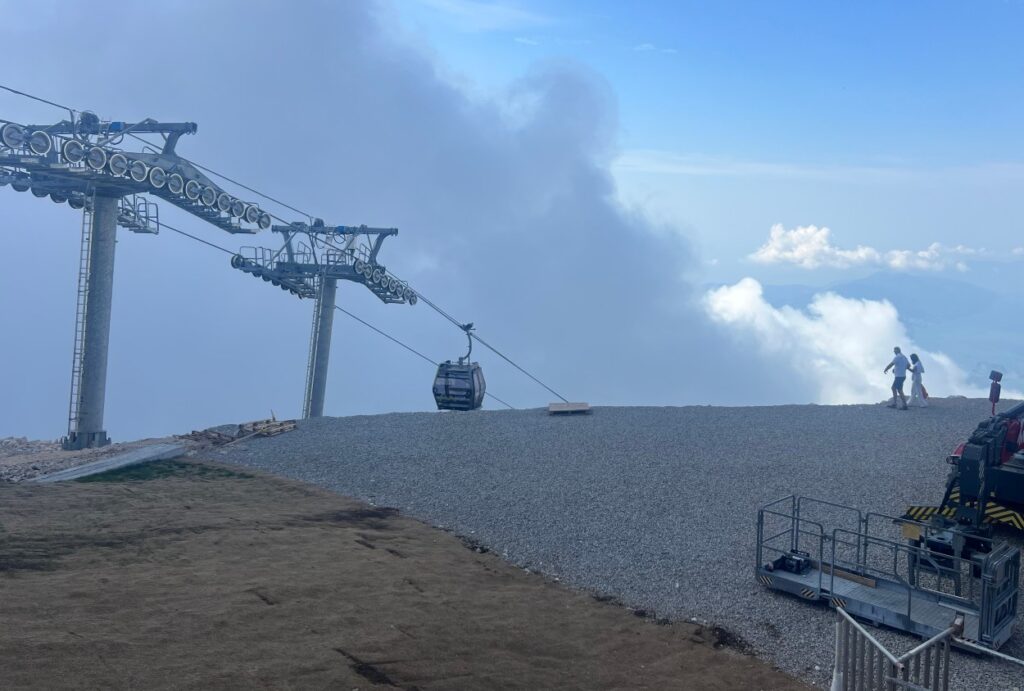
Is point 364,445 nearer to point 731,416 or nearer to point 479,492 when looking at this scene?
point 479,492

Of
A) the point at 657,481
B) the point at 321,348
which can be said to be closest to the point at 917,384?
the point at 657,481

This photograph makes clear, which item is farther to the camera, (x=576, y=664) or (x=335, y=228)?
(x=335, y=228)

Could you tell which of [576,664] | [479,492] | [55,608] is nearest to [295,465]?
[479,492]

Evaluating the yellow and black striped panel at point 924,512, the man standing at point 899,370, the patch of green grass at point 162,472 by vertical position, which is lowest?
the patch of green grass at point 162,472

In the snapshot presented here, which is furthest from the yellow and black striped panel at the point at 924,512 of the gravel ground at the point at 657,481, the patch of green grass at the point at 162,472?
the patch of green grass at the point at 162,472

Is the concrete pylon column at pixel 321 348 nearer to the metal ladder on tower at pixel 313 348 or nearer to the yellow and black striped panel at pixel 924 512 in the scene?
the metal ladder on tower at pixel 313 348

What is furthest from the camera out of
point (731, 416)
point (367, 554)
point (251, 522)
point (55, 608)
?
point (731, 416)

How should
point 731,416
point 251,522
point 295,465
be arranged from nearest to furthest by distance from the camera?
1. point 251,522
2. point 295,465
3. point 731,416

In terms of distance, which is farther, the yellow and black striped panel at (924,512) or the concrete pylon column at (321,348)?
the concrete pylon column at (321,348)
